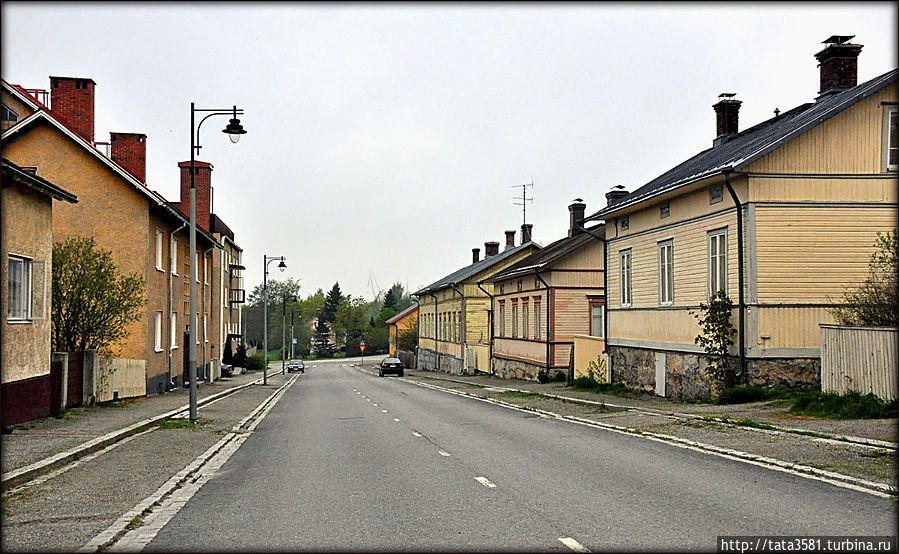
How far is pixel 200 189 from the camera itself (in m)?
50.5

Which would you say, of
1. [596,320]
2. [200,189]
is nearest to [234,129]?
[596,320]

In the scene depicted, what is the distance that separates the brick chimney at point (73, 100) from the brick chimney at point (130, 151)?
3965 mm

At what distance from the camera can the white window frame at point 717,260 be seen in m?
20.8

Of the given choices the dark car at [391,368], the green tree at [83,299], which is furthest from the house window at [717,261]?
the dark car at [391,368]

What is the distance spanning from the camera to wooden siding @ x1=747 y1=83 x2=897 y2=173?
1969 centimetres

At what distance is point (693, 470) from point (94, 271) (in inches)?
690

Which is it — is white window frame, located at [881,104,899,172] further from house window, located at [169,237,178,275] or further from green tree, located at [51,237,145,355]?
house window, located at [169,237,178,275]

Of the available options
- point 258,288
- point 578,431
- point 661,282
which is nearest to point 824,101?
point 661,282

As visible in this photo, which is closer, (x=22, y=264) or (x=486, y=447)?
(x=486, y=447)

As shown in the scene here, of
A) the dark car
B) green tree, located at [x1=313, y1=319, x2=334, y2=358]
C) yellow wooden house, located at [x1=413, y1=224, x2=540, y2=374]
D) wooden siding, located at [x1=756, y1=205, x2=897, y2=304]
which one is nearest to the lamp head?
wooden siding, located at [x1=756, y1=205, x2=897, y2=304]

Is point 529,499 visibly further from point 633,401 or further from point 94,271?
point 94,271

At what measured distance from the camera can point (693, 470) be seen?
1116 cm

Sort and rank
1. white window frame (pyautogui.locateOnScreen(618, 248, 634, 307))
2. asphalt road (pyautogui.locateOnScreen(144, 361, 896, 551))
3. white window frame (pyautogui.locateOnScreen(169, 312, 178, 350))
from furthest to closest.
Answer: white window frame (pyautogui.locateOnScreen(169, 312, 178, 350)) → white window frame (pyautogui.locateOnScreen(618, 248, 634, 307)) → asphalt road (pyautogui.locateOnScreen(144, 361, 896, 551))

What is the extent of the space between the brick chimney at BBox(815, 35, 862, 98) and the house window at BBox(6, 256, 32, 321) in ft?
69.0
